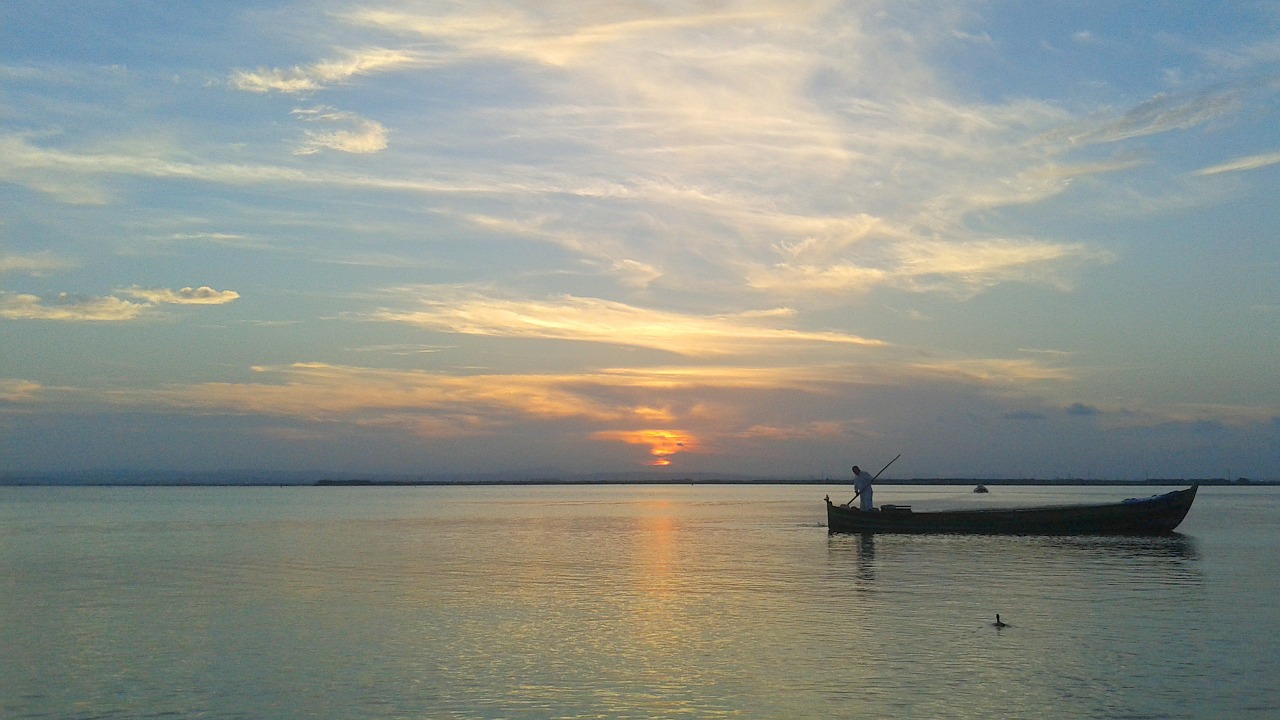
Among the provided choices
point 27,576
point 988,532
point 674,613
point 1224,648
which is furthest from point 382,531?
point 1224,648

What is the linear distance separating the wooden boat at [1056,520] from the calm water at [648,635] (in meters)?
6.25

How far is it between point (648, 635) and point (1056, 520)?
108ft

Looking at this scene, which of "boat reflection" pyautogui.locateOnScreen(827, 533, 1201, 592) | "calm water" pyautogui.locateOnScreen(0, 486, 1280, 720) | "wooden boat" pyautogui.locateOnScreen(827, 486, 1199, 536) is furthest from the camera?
"wooden boat" pyautogui.locateOnScreen(827, 486, 1199, 536)

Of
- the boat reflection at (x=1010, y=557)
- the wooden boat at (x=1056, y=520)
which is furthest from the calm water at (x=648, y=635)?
the wooden boat at (x=1056, y=520)

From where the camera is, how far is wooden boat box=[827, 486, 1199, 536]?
46969mm

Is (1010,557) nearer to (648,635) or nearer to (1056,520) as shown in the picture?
(1056,520)

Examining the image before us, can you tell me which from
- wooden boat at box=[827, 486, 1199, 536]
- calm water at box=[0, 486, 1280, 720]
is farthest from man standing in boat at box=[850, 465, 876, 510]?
calm water at box=[0, 486, 1280, 720]

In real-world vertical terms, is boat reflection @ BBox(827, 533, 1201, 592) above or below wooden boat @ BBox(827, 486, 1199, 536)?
below

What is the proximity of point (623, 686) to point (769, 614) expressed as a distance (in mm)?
7953

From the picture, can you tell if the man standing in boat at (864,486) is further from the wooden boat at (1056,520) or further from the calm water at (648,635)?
the calm water at (648,635)

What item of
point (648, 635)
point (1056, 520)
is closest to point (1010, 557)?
point (1056, 520)

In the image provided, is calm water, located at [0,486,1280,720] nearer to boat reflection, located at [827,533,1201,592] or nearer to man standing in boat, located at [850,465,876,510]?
boat reflection, located at [827,533,1201,592]

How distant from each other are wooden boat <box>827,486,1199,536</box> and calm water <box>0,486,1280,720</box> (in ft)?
20.5

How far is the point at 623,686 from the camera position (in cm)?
1581
